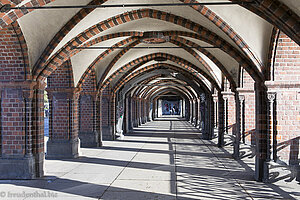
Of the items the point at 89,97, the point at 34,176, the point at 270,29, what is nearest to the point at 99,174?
the point at 34,176

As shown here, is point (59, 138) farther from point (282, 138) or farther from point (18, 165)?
point (282, 138)

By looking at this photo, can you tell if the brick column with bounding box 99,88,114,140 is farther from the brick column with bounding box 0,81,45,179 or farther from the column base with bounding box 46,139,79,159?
the brick column with bounding box 0,81,45,179

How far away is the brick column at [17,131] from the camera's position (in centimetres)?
771

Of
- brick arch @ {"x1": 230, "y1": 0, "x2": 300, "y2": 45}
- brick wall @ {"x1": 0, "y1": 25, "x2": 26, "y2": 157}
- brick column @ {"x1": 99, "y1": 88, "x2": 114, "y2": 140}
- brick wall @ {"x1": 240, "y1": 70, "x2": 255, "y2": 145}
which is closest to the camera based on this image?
brick arch @ {"x1": 230, "y1": 0, "x2": 300, "y2": 45}

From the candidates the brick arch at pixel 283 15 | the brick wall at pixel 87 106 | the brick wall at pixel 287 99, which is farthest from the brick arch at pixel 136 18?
the brick wall at pixel 87 106

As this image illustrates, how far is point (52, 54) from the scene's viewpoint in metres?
8.58

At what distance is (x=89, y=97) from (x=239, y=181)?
27.1 ft

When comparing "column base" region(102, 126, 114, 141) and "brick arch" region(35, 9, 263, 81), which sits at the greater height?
"brick arch" region(35, 9, 263, 81)

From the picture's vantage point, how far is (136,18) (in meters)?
8.52

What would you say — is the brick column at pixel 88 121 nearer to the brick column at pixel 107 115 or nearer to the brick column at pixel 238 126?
the brick column at pixel 107 115

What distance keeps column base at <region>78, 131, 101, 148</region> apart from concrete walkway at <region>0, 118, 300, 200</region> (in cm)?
273

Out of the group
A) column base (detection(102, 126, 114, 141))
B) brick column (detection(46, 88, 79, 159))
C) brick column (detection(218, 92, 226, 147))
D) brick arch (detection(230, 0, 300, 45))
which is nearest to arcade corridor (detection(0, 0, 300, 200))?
brick arch (detection(230, 0, 300, 45))

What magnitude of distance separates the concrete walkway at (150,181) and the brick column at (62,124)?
0.70 m

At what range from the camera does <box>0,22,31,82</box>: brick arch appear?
736 cm
